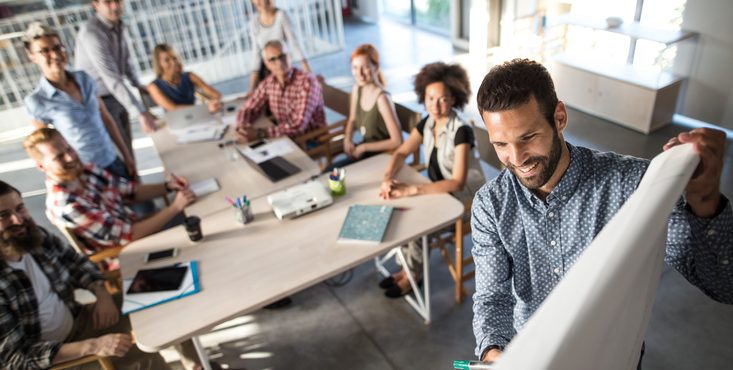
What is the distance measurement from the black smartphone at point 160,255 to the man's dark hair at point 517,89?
172 cm

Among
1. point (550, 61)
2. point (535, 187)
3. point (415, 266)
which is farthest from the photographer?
point (550, 61)

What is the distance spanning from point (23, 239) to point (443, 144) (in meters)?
2.02

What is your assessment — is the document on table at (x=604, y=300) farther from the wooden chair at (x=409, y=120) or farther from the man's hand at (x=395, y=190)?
the wooden chair at (x=409, y=120)

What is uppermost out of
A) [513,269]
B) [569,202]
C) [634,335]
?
[634,335]

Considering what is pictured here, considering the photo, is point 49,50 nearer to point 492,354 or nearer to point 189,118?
point 189,118

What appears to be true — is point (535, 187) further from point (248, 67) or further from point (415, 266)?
point (248, 67)

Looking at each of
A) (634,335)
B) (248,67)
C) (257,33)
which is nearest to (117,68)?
(257,33)

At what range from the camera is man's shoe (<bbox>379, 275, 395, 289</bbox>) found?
310 centimetres

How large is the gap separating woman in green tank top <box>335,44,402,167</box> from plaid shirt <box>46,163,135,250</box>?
4.68ft

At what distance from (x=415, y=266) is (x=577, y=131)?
2854 millimetres

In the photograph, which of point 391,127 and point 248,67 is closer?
point 391,127

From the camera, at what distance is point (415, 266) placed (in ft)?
9.61

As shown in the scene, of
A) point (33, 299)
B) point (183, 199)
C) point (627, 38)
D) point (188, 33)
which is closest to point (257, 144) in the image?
point (183, 199)

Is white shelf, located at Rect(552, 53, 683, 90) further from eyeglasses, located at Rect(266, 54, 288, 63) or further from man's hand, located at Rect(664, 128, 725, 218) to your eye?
man's hand, located at Rect(664, 128, 725, 218)
